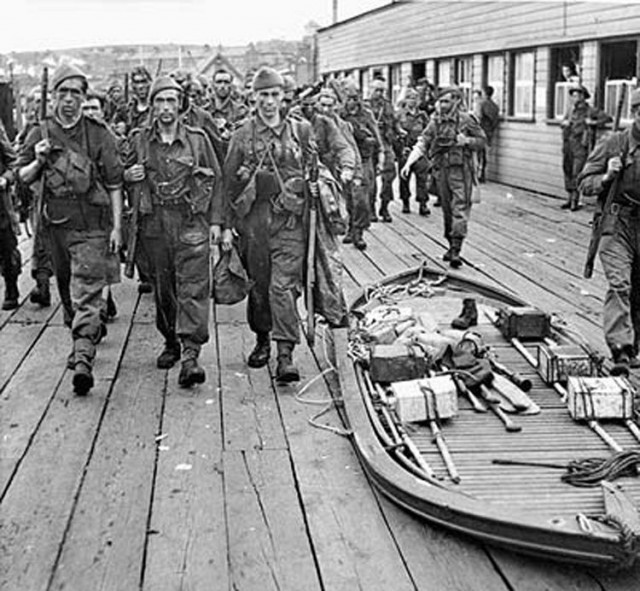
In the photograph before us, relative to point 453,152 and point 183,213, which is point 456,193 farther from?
point 183,213

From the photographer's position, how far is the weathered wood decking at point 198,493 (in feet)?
12.7

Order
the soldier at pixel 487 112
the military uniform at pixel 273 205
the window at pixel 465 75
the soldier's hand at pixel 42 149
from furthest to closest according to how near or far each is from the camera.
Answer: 1. the window at pixel 465 75
2. the soldier at pixel 487 112
3. the military uniform at pixel 273 205
4. the soldier's hand at pixel 42 149

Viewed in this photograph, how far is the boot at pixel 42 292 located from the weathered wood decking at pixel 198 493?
978 mm

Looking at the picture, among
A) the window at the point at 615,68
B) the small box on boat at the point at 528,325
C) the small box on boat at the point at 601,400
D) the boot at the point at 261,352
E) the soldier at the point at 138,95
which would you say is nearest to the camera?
the small box on boat at the point at 601,400

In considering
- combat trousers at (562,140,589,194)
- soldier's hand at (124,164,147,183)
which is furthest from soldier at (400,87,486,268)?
combat trousers at (562,140,589,194)

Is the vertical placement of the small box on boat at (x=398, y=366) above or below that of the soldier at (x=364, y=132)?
below

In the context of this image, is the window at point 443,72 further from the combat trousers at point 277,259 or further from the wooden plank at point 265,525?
the wooden plank at point 265,525

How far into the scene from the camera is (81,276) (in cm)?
644

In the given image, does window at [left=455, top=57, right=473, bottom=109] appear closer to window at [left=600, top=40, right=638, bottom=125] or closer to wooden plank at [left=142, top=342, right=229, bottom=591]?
window at [left=600, top=40, right=638, bottom=125]

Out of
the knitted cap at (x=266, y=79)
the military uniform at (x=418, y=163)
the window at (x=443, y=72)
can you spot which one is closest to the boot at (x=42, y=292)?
the knitted cap at (x=266, y=79)

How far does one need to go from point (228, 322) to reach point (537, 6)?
1073 centimetres

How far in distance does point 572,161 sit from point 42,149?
10261mm

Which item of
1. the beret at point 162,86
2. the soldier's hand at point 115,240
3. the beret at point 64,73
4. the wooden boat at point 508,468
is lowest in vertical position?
the wooden boat at point 508,468

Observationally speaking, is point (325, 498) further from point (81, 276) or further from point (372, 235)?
point (372, 235)
